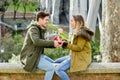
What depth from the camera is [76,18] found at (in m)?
5.54

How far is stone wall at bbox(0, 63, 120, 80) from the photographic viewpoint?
6.00 m

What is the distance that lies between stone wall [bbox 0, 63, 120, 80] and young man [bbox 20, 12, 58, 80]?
242mm

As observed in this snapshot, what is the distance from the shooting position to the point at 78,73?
5996 millimetres

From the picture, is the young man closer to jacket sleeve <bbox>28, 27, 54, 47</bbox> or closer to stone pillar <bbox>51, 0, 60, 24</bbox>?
jacket sleeve <bbox>28, 27, 54, 47</bbox>

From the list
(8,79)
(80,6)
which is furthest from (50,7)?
(8,79)

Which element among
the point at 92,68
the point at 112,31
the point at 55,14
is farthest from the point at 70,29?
the point at 92,68

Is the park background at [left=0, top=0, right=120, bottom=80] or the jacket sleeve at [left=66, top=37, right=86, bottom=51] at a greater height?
the jacket sleeve at [left=66, top=37, right=86, bottom=51]

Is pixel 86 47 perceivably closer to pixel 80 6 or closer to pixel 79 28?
pixel 79 28

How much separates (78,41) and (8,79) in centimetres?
132

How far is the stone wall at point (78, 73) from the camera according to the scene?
6.00 m

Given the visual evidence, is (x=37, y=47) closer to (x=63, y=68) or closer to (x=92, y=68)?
(x=63, y=68)

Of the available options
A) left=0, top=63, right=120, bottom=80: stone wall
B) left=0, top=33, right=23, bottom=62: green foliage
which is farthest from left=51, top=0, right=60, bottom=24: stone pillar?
left=0, top=63, right=120, bottom=80: stone wall

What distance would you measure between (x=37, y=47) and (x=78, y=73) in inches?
31.8

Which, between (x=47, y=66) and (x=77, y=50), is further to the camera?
(x=47, y=66)
